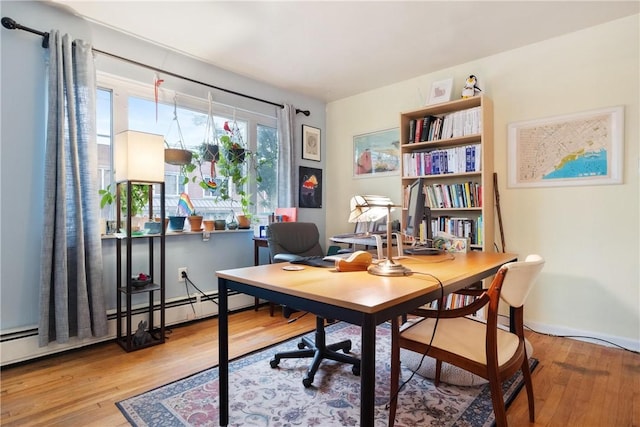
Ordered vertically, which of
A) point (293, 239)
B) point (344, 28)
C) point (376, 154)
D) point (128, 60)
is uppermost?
point (344, 28)

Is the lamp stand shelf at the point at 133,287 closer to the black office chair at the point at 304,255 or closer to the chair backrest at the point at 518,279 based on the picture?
the black office chair at the point at 304,255

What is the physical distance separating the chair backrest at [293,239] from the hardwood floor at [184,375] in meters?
0.65

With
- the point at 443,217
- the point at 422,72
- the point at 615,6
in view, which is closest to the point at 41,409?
the point at 443,217

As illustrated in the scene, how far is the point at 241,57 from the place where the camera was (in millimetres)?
3014

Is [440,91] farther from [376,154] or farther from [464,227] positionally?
[464,227]

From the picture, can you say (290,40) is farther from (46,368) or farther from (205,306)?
(46,368)

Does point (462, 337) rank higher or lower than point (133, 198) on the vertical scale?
lower

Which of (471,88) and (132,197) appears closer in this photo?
(132,197)

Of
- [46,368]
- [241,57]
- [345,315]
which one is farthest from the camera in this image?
[241,57]

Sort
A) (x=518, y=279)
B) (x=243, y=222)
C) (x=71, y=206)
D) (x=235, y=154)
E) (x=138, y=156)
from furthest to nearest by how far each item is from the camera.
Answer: (x=243, y=222) → (x=235, y=154) → (x=138, y=156) → (x=71, y=206) → (x=518, y=279)

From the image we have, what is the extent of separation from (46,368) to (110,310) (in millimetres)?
512

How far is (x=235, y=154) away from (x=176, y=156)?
554 millimetres

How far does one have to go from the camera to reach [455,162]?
299 cm

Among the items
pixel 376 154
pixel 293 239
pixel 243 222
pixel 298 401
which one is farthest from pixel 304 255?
pixel 376 154
